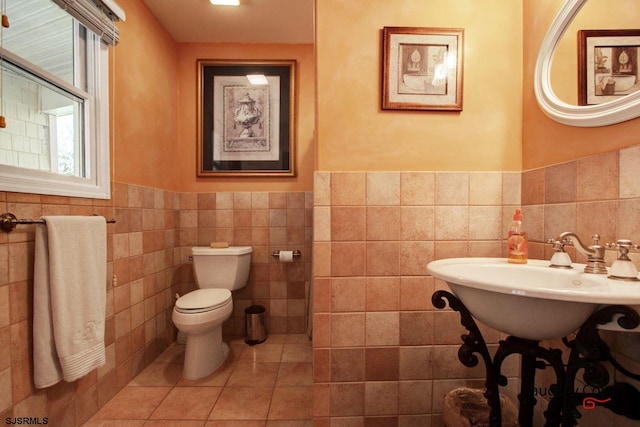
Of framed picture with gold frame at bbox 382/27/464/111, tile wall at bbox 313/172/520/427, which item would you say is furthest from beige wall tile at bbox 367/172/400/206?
framed picture with gold frame at bbox 382/27/464/111

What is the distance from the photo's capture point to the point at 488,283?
26.8 inches

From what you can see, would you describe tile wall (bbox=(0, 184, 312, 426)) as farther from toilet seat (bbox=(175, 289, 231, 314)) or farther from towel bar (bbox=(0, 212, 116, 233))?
toilet seat (bbox=(175, 289, 231, 314))

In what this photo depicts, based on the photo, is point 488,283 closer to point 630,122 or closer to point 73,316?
point 630,122

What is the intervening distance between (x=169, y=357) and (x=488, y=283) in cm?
217

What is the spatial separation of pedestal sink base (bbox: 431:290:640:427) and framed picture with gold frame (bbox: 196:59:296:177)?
1838 millimetres

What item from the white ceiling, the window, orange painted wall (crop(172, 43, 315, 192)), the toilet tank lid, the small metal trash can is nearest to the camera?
the window

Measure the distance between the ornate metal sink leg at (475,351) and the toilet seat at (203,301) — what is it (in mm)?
1356

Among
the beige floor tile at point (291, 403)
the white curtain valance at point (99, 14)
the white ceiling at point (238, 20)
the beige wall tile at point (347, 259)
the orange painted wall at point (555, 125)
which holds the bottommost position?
the beige floor tile at point (291, 403)

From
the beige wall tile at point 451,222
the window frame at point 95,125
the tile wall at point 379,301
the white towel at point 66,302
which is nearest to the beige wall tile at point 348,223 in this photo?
the tile wall at point 379,301

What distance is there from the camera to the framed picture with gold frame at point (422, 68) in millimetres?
1215

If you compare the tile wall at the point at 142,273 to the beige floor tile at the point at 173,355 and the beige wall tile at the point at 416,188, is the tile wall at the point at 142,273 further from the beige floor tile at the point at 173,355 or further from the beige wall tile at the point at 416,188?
the beige wall tile at the point at 416,188

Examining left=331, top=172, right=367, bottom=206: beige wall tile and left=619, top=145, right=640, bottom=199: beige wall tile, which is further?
left=331, top=172, right=367, bottom=206: beige wall tile

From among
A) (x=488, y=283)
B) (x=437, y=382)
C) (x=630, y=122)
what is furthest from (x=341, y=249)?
(x=630, y=122)

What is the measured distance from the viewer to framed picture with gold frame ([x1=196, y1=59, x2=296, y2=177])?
2.27m
